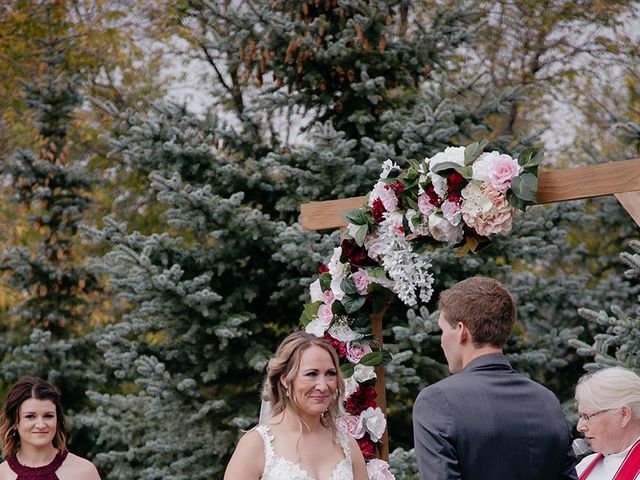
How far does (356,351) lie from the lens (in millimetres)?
4496

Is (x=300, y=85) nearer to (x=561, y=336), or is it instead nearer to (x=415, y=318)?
(x=415, y=318)

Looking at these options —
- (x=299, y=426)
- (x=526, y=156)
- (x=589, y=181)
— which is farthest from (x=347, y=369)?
(x=589, y=181)

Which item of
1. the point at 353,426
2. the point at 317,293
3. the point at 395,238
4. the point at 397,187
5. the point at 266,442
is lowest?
the point at 353,426

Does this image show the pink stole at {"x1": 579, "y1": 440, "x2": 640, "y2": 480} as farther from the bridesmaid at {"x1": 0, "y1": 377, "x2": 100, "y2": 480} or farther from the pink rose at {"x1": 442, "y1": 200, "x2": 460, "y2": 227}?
the bridesmaid at {"x1": 0, "y1": 377, "x2": 100, "y2": 480}

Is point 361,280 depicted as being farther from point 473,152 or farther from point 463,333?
point 463,333

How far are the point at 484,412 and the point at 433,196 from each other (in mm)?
1385

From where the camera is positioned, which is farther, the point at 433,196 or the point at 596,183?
the point at 433,196

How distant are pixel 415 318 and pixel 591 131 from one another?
6.92 metres

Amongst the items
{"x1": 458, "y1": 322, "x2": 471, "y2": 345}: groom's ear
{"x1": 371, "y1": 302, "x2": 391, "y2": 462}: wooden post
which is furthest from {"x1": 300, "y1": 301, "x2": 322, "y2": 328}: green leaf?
{"x1": 458, "y1": 322, "x2": 471, "y2": 345}: groom's ear

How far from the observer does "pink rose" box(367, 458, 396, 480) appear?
4239 millimetres

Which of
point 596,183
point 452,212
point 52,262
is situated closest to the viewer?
point 596,183

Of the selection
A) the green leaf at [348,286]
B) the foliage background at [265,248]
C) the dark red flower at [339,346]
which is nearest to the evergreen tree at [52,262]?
the foliage background at [265,248]

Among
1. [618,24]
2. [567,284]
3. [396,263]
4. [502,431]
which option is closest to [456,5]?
[567,284]

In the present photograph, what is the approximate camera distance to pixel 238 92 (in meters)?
9.07
